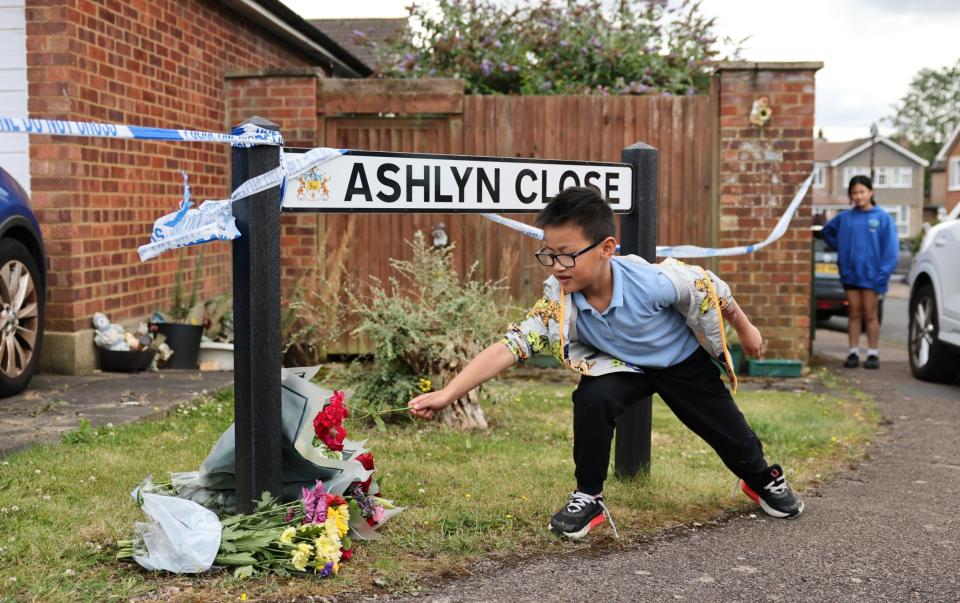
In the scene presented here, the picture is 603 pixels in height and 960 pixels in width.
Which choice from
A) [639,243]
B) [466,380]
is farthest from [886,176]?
[466,380]

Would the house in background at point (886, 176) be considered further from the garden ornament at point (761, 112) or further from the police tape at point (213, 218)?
the police tape at point (213, 218)

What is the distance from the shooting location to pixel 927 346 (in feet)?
29.1

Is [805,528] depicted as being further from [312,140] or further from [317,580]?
[312,140]

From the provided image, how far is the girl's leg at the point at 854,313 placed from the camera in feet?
31.7

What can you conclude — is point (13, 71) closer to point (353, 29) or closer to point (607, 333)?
point (607, 333)

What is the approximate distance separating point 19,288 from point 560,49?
264 inches

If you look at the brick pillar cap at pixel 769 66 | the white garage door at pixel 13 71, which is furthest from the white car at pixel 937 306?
the white garage door at pixel 13 71

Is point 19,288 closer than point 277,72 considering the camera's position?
Yes

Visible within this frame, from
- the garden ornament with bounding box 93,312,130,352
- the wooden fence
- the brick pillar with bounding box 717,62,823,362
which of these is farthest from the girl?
the garden ornament with bounding box 93,312,130,352

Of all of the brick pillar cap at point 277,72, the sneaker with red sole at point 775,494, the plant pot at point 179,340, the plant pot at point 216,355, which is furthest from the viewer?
the brick pillar cap at point 277,72

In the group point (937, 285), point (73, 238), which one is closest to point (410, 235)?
point (73, 238)

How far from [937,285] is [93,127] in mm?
7268

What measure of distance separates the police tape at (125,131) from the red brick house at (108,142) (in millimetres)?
4017

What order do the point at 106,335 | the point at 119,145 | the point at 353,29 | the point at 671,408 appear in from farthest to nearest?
the point at 353,29, the point at 119,145, the point at 106,335, the point at 671,408
